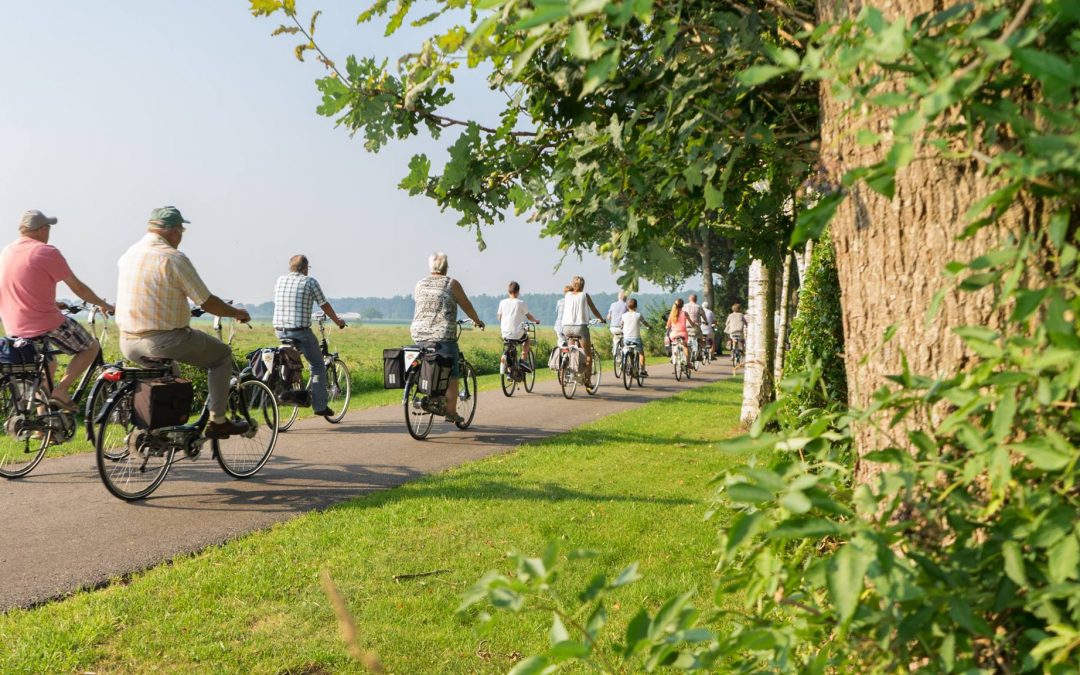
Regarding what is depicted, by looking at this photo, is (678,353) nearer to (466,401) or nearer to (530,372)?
(530,372)

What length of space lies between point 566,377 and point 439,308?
20.3ft

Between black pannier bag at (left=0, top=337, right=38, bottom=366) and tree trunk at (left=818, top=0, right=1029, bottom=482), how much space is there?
Answer: 739 centimetres

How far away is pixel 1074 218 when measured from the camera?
6.18ft

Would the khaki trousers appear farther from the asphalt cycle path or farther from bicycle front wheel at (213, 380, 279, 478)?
the asphalt cycle path

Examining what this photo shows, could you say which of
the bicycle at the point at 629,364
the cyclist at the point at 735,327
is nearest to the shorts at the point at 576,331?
the bicycle at the point at 629,364

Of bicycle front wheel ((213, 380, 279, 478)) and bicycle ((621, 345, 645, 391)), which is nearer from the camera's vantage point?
bicycle front wheel ((213, 380, 279, 478))

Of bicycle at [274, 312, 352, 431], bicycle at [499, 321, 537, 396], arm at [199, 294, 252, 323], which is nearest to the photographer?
arm at [199, 294, 252, 323]

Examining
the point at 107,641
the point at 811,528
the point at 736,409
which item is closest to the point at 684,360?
the point at 736,409

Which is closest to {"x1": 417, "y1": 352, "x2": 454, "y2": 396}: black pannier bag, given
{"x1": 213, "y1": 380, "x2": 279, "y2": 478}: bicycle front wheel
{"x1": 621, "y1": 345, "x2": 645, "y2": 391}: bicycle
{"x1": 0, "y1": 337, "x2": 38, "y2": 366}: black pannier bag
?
{"x1": 213, "y1": 380, "x2": 279, "y2": 478}: bicycle front wheel

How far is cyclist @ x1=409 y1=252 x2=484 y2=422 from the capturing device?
9688mm

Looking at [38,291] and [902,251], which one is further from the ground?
[38,291]

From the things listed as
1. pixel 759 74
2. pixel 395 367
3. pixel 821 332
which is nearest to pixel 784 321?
pixel 821 332

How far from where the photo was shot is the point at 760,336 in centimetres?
1078

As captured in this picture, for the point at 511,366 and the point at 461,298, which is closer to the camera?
the point at 461,298
